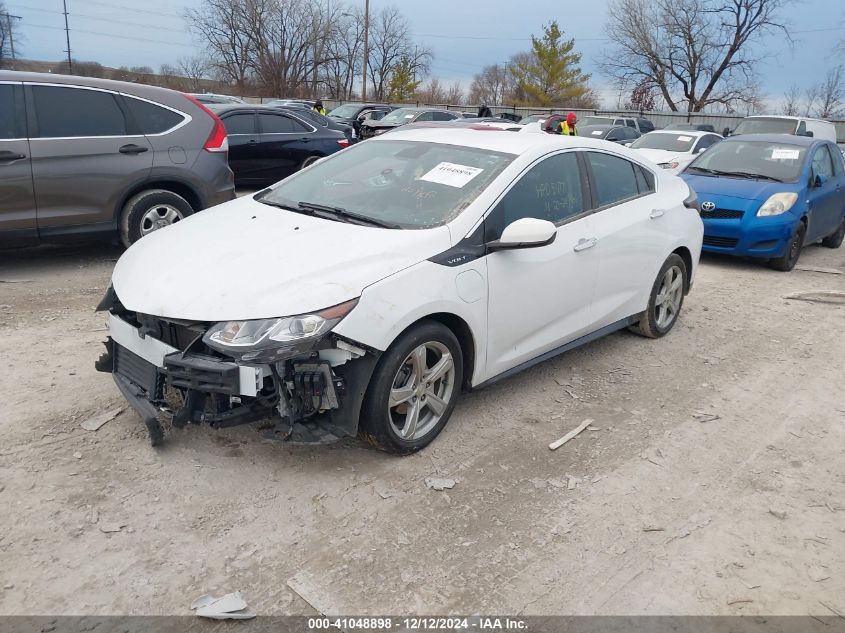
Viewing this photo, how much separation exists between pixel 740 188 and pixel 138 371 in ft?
25.1

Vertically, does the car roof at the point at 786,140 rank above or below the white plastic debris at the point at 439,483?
above

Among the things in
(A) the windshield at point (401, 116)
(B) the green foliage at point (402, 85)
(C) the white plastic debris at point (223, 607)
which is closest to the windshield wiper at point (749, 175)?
(C) the white plastic debris at point (223, 607)

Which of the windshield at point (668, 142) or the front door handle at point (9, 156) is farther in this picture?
the windshield at point (668, 142)

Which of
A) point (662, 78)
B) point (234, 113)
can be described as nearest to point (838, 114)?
point (662, 78)

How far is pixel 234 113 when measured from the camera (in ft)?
38.2

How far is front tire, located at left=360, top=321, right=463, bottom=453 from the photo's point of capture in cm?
332

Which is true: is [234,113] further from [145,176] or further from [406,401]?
[406,401]

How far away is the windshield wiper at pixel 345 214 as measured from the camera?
148 inches

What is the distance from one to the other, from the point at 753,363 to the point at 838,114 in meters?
50.6

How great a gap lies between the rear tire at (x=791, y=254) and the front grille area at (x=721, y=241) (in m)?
0.61

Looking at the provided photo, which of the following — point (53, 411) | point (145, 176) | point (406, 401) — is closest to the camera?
point (406, 401)

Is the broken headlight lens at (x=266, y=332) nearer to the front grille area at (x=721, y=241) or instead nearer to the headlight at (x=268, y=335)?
the headlight at (x=268, y=335)

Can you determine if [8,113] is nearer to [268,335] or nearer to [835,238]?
[268,335]

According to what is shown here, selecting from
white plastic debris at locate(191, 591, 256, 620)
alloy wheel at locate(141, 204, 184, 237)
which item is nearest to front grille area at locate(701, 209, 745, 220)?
alloy wheel at locate(141, 204, 184, 237)
